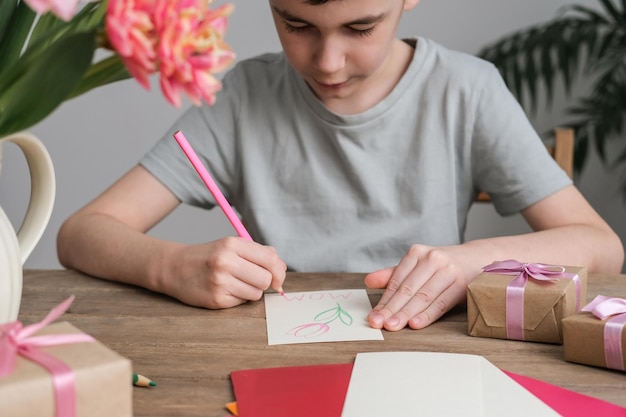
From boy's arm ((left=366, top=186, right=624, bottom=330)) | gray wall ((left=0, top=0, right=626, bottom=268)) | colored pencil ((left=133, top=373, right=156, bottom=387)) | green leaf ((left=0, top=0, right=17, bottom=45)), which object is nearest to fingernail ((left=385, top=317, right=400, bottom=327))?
boy's arm ((left=366, top=186, right=624, bottom=330))

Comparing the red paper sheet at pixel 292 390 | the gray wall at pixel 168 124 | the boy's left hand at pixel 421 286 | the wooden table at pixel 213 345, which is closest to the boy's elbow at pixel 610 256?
the wooden table at pixel 213 345

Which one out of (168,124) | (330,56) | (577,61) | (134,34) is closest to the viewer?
(134,34)

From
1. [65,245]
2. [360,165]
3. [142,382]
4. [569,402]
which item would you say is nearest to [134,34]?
[142,382]

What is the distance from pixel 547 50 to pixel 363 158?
1120mm

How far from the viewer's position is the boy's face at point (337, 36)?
1052 mm

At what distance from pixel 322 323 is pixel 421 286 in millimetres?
124

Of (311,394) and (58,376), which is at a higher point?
(58,376)

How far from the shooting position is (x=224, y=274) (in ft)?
3.08

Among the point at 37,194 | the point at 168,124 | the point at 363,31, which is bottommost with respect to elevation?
the point at 168,124

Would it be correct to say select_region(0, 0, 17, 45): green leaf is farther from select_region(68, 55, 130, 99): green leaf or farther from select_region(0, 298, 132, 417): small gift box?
select_region(0, 298, 132, 417): small gift box

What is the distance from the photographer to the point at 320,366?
762 millimetres

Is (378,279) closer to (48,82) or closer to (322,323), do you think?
(322,323)

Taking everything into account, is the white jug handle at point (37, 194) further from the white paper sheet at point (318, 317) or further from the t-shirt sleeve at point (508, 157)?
the t-shirt sleeve at point (508, 157)

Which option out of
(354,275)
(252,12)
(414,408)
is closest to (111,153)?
(252,12)
